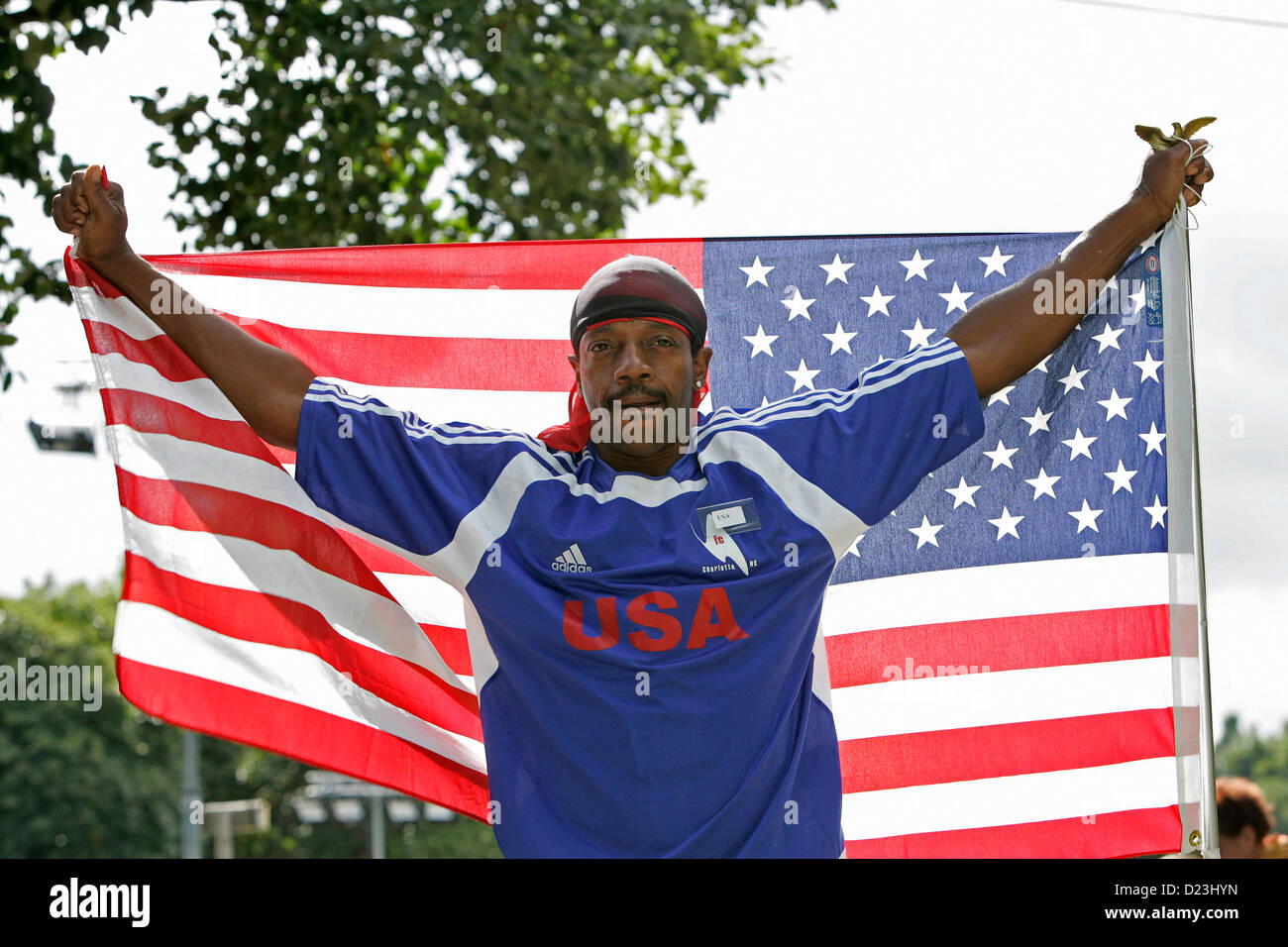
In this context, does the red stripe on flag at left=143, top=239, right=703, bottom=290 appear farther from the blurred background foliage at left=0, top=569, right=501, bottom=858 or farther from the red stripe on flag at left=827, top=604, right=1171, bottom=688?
the blurred background foliage at left=0, top=569, right=501, bottom=858

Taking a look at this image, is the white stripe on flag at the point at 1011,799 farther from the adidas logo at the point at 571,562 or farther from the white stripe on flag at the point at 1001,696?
the adidas logo at the point at 571,562

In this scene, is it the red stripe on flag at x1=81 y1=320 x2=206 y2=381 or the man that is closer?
the man

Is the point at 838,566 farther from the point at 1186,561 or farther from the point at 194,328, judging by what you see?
the point at 194,328

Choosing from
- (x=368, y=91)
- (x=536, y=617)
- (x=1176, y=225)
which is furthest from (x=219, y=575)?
(x=368, y=91)

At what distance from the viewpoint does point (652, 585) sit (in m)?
3.46

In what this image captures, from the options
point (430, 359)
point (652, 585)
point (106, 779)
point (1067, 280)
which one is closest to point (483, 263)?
point (430, 359)

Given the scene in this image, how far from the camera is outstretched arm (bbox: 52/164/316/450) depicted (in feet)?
12.2

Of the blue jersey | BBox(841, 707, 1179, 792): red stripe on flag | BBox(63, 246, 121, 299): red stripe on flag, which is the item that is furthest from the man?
BBox(841, 707, 1179, 792): red stripe on flag

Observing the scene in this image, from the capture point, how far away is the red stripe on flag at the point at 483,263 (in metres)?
4.83

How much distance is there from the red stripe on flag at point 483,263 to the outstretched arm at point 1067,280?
4.36 ft

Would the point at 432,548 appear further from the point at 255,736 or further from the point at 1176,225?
the point at 1176,225

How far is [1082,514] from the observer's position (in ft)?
14.9

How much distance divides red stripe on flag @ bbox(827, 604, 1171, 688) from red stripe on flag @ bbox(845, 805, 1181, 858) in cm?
53

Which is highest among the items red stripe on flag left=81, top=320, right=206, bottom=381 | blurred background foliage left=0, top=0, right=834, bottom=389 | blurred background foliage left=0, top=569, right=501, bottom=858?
blurred background foliage left=0, top=0, right=834, bottom=389
